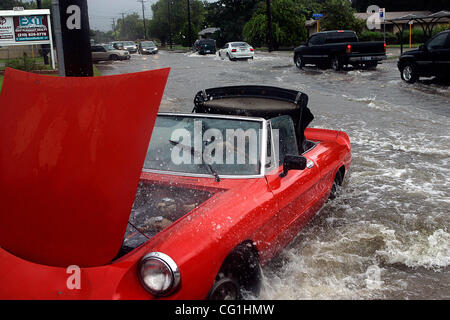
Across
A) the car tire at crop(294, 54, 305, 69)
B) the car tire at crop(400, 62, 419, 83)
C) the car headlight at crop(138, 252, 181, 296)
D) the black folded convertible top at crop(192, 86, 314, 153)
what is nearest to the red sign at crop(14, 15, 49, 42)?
the car tire at crop(294, 54, 305, 69)

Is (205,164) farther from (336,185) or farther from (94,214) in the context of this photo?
(336,185)

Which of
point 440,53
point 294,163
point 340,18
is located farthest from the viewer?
point 340,18

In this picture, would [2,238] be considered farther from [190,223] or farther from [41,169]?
[190,223]

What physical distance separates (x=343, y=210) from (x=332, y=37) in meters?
17.9

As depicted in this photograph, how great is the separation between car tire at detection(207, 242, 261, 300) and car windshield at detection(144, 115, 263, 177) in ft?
2.60

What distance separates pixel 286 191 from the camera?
379 cm

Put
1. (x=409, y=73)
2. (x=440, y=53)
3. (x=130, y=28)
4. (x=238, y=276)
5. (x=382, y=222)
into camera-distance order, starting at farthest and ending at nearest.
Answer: (x=130, y=28), (x=409, y=73), (x=440, y=53), (x=382, y=222), (x=238, y=276)

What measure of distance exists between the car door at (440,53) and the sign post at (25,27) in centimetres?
1759

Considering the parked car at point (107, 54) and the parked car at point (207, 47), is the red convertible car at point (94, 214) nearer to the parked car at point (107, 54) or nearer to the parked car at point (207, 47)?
the parked car at point (107, 54)

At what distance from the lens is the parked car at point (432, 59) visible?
15062mm

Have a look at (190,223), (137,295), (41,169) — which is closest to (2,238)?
(41,169)

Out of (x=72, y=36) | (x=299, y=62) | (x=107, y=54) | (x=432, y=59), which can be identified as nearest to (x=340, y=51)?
(x=299, y=62)

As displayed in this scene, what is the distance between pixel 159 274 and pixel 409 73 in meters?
16.4

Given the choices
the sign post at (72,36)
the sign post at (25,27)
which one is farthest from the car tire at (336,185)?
the sign post at (25,27)
